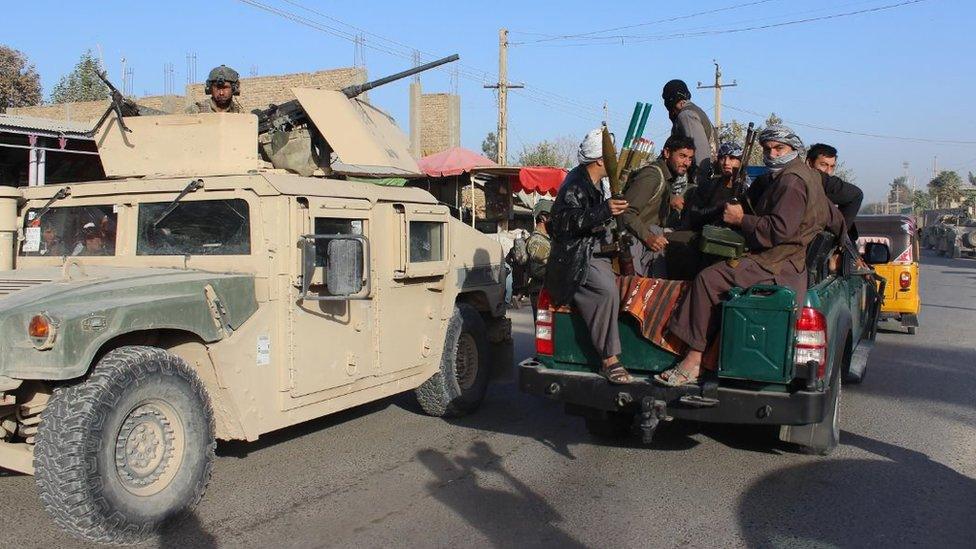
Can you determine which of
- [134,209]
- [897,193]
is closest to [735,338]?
[134,209]

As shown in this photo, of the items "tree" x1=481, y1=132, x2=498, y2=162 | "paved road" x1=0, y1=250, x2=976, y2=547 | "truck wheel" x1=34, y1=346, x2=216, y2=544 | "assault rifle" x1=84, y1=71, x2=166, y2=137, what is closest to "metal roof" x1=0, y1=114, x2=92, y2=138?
"assault rifle" x1=84, y1=71, x2=166, y2=137

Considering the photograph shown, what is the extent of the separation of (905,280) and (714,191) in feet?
21.5

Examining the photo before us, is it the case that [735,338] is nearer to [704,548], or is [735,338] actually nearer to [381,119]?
[704,548]

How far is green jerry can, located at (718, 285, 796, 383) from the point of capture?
4742mm

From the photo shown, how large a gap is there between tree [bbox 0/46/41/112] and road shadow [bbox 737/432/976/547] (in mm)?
32508

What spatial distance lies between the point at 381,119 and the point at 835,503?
4.60 metres

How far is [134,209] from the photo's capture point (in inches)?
209

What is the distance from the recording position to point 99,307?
4.10 m

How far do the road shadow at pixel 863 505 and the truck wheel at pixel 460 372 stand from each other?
2.53 meters

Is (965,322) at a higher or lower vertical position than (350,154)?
lower

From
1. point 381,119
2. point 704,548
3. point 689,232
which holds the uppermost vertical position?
point 381,119

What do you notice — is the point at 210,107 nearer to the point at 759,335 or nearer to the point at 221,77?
the point at 221,77

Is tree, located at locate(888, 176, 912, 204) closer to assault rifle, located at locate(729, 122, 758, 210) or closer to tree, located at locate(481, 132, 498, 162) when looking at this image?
tree, located at locate(481, 132, 498, 162)

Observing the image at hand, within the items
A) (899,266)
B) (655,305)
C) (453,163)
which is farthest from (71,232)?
(453,163)
